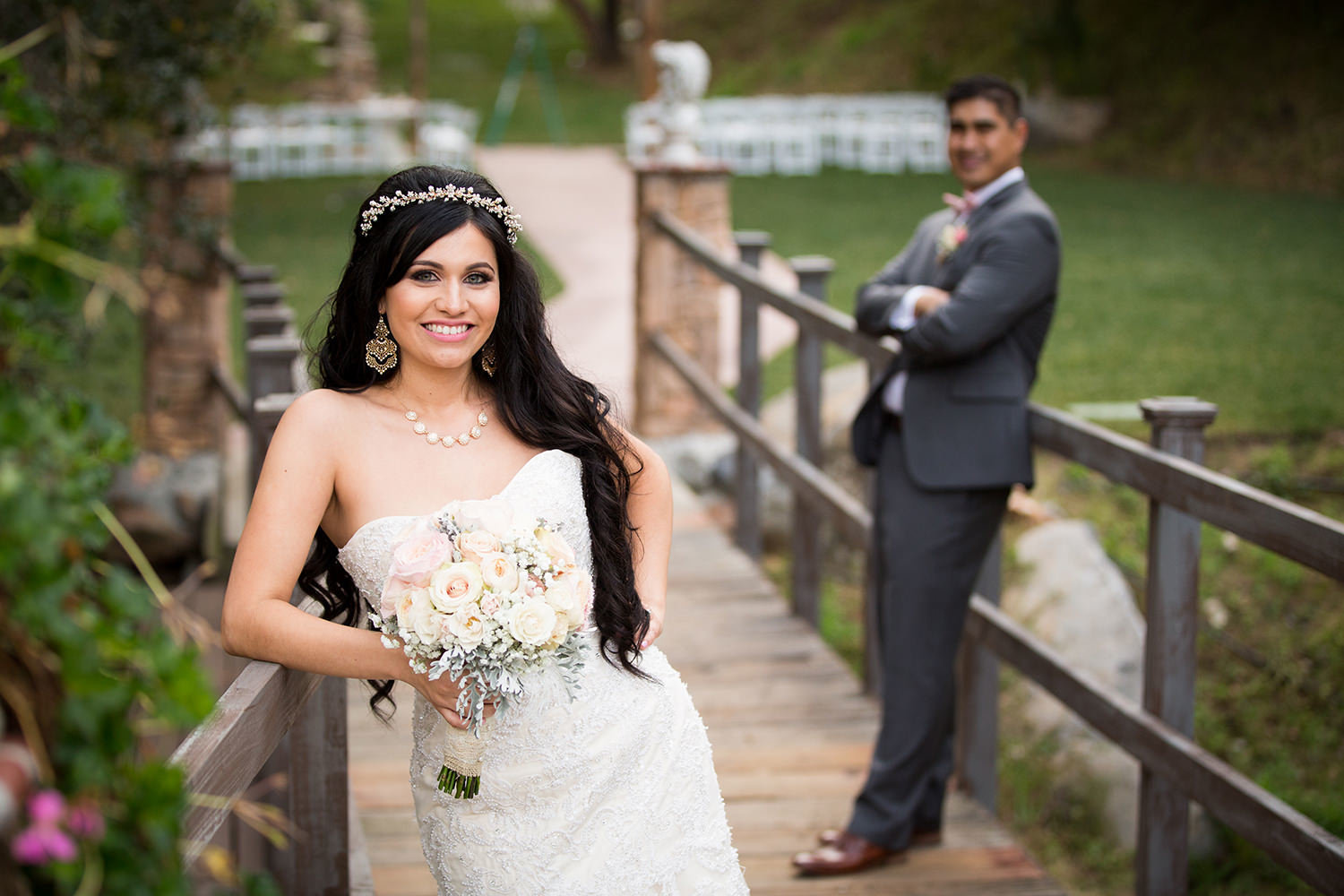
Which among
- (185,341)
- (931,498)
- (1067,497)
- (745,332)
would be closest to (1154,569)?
(931,498)

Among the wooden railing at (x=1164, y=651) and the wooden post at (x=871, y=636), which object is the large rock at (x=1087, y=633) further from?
the wooden railing at (x=1164, y=651)

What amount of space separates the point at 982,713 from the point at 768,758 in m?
0.69

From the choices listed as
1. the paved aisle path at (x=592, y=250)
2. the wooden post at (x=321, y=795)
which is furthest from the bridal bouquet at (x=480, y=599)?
the paved aisle path at (x=592, y=250)

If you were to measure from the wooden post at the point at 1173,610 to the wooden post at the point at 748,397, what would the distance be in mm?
3133

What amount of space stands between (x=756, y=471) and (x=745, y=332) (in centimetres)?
66

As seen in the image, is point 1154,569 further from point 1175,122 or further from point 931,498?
point 1175,122

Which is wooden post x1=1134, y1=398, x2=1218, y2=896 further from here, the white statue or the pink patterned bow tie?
the white statue

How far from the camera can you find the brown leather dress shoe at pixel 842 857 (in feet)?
12.0

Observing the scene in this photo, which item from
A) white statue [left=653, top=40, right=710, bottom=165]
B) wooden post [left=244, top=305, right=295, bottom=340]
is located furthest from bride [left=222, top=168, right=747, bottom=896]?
white statue [left=653, top=40, right=710, bottom=165]

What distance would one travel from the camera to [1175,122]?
19.2m

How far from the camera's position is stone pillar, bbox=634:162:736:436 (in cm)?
803

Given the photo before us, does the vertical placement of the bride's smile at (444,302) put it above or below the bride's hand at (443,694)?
above

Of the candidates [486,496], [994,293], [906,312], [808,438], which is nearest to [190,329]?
[808,438]

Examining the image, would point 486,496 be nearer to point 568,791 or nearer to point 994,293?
point 568,791
